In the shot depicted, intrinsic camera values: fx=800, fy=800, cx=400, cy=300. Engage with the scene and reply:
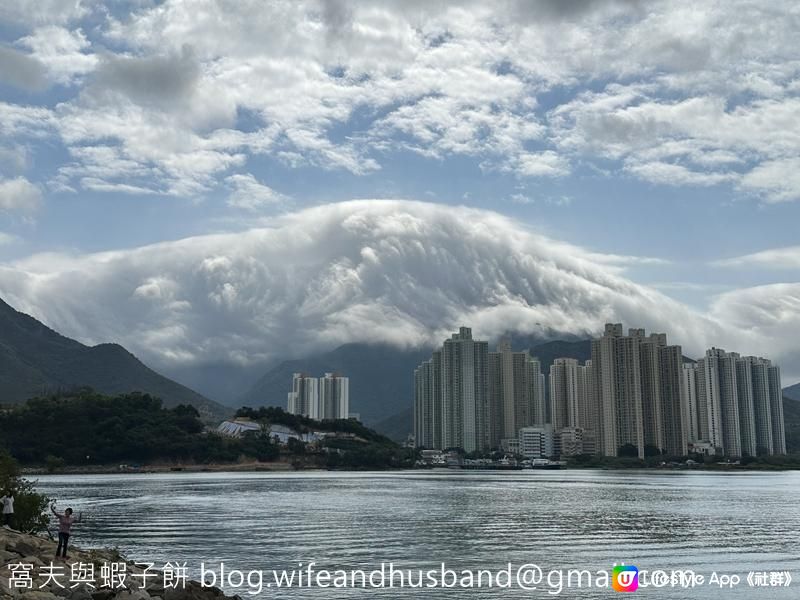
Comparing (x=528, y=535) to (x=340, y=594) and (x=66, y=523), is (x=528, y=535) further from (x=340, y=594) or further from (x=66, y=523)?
(x=66, y=523)

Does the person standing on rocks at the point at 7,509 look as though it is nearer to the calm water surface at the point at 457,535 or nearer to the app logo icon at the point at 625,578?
the calm water surface at the point at 457,535

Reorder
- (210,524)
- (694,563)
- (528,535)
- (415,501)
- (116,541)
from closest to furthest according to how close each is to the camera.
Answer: (694,563), (116,541), (528,535), (210,524), (415,501)

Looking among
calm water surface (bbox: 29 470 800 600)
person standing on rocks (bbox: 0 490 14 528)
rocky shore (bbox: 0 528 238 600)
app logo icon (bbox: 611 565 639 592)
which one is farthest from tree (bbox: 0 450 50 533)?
app logo icon (bbox: 611 565 639 592)

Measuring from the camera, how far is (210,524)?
65.0 meters

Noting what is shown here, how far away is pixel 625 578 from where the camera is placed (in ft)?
123

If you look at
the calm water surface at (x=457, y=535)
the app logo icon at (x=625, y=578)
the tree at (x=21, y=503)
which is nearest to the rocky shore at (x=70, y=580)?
the calm water surface at (x=457, y=535)

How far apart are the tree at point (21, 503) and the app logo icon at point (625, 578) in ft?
93.0

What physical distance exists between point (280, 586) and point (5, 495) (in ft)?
47.2

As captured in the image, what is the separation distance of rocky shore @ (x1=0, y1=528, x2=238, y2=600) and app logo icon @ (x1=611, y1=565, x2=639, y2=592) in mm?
17847

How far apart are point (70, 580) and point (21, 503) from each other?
16.8 metres

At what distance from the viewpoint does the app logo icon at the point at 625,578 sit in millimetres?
35344

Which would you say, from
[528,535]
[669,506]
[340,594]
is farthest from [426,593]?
[669,506]

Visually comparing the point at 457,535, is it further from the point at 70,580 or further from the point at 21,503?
the point at 70,580

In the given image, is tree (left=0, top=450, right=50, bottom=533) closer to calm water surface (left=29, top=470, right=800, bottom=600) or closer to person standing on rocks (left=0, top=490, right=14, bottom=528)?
person standing on rocks (left=0, top=490, right=14, bottom=528)
